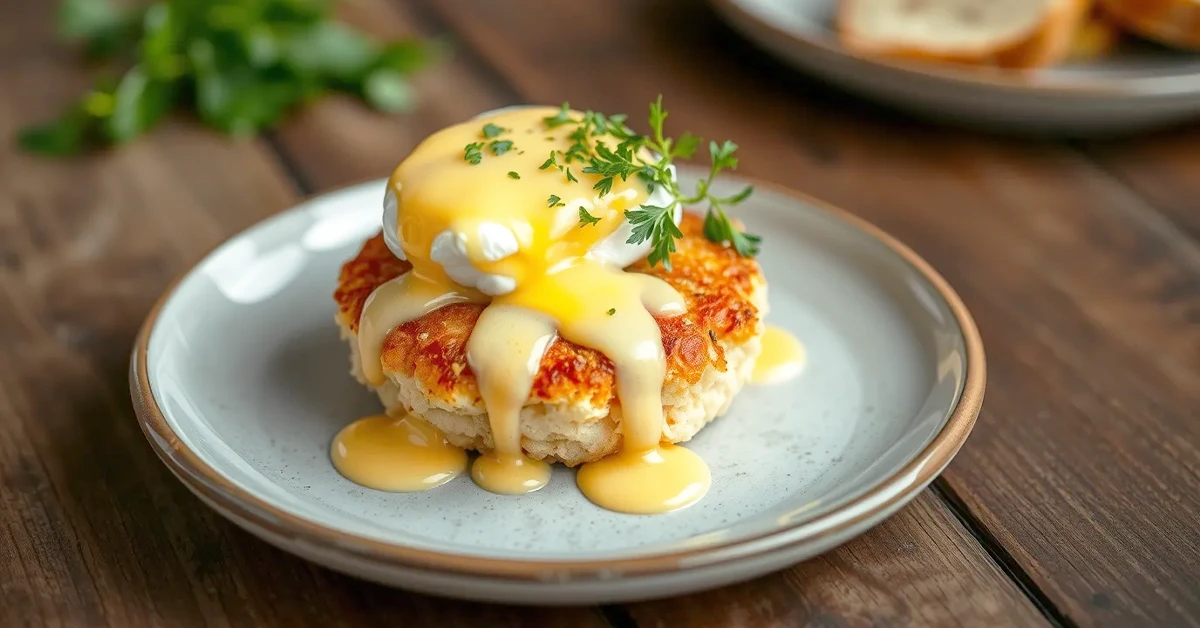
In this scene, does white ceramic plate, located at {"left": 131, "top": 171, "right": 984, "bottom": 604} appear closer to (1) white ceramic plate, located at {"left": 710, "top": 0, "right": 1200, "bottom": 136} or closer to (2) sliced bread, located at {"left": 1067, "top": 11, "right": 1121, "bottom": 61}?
(1) white ceramic plate, located at {"left": 710, "top": 0, "right": 1200, "bottom": 136}

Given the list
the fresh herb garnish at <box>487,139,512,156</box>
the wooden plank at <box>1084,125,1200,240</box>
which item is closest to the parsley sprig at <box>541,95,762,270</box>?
the fresh herb garnish at <box>487,139,512,156</box>

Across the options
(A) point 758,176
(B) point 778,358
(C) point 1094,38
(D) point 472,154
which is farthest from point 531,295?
(C) point 1094,38

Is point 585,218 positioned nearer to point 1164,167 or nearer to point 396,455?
point 396,455

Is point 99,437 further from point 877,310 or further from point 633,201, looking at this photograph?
point 877,310

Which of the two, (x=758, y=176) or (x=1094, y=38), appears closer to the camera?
(x=758, y=176)

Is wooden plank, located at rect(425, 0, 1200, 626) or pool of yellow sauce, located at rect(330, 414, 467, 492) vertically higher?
wooden plank, located at rect(425, 0, 1200, 626)

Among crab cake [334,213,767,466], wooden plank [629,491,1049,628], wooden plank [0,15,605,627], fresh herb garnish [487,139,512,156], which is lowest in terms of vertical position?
wooden plank [0,15,605,627]

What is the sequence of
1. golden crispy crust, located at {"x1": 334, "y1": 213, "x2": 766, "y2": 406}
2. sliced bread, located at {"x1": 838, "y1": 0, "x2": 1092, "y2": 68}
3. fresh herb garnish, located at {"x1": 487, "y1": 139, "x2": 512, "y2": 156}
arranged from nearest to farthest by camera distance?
golden crispy crust, located at {"x1": 334, "y1": 213, "x2": 766, "y2": 406}
fresh herb garnish, located at {"x1": 487, "y1": 139, "x2": 512, "y2": 156}
sliced bread, located at {"x1": 838, "y1": 0, "x2": 1092, "y2": 68}
